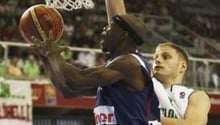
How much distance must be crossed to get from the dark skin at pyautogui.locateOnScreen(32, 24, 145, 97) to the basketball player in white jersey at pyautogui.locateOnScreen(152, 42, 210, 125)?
2.84 feet

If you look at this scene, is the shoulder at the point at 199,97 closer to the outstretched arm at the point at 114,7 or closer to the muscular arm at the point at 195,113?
the muscular arm at the point at 195,113

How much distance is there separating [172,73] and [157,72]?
13 centimetres

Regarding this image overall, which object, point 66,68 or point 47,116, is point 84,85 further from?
point 47,116

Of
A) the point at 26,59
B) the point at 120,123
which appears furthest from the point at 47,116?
the point at 120,123

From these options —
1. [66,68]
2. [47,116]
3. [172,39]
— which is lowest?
[47,116]

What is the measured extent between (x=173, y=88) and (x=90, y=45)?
8.70m

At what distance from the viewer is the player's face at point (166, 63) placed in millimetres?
4152

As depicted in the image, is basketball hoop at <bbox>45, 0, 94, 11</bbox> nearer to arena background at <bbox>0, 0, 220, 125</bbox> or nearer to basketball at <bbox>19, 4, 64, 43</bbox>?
basketball at <bbox>19, 4, 64, 43</bbox>

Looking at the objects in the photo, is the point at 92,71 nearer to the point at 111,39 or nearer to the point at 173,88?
the point at 111,39

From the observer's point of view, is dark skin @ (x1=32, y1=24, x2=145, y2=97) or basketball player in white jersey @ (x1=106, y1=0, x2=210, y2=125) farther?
basketball player in white jersey @ (x1=106, y1=0, x2=210, y2=125)

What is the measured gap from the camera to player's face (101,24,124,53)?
3.27 metres

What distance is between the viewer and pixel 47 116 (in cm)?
1067

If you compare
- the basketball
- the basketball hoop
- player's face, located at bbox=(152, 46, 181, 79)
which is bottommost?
player's face, located at bbox=(152, 46, 181, 79)

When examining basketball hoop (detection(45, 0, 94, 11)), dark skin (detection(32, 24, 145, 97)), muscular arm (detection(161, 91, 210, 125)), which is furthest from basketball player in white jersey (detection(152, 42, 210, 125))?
dark skin (detection(32, 24, 145, 97))
